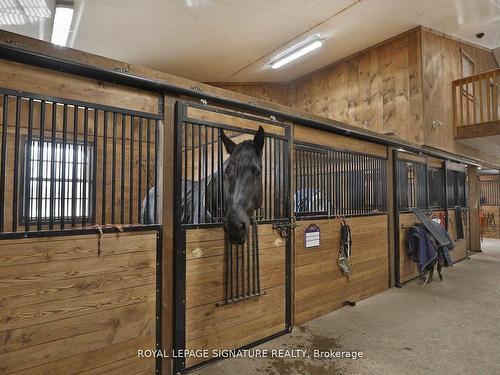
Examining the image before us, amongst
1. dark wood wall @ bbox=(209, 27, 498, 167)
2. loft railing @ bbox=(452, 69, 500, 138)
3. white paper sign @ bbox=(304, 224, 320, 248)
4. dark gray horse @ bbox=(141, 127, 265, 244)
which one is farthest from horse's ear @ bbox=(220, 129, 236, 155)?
loft railing @ bbox=(452, 69, 500, 138)

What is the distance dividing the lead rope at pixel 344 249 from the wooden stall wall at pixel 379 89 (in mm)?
3037

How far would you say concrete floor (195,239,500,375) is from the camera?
6.38ft

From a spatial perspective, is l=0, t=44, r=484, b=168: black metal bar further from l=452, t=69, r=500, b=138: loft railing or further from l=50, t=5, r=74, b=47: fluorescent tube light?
l=452, t=69, r=500, b=138: loft railing

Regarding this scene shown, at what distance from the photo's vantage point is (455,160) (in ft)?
18.7

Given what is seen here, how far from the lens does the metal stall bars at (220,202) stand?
1.85 metres

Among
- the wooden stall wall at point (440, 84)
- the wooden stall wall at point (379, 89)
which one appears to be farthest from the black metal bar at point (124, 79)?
the wooden stall wall at point (440, 84)

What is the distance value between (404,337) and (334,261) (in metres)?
0.88

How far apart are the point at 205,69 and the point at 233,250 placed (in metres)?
5.08

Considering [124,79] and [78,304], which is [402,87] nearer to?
[124,79]

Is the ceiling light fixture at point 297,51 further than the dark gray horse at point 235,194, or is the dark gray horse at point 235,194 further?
the ceiling light fixture at point 297,51

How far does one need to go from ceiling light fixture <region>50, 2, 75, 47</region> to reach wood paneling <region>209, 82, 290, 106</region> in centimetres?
323

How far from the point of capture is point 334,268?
3.00m

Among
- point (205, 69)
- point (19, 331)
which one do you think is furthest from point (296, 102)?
point (19, 331)

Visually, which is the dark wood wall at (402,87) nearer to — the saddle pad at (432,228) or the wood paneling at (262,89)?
the wood paneling at (262,89)
